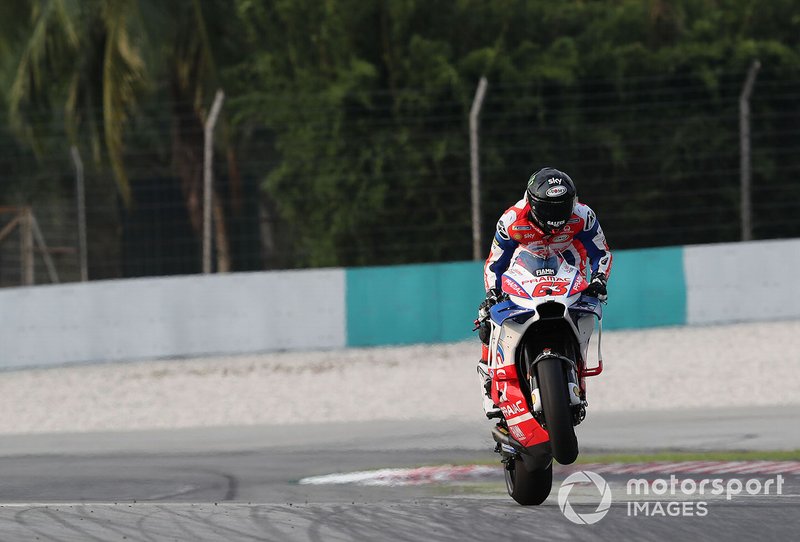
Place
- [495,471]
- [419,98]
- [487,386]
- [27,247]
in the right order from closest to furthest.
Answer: [487,386]
[495,471]
[419,98]
[27,247]

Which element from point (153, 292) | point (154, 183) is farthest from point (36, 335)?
point (154, 183)

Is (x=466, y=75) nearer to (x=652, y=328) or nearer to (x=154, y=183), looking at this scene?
(x=652, y=328)

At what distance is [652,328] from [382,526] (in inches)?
386

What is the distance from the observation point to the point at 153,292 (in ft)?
51.0

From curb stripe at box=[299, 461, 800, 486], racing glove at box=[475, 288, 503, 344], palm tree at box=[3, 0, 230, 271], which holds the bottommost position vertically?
curb stripe at box=[299, 461, 800, 486]

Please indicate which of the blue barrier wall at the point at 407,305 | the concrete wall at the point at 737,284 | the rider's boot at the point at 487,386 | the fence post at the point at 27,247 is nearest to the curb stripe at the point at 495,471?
the rider's boot at the point at 487,386

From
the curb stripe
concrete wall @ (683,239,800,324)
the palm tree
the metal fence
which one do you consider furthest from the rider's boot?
the palm tree

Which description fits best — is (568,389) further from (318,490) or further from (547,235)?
(318,490)

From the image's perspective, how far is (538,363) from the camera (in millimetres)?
6375

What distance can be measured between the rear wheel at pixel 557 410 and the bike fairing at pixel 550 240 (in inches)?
26.9

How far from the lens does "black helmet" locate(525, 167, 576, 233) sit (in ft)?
21.7

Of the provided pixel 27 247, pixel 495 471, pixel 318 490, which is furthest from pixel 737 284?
pixel 27 247

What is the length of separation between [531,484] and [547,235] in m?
1.22

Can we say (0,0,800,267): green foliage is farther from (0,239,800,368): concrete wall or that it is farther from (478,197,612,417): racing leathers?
(478,197,612,417): racing leathers
